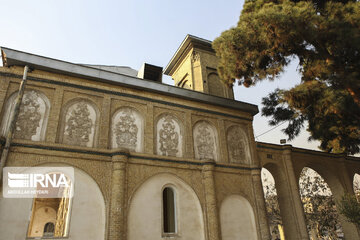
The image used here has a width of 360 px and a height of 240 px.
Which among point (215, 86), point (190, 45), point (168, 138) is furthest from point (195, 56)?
point (168, 138)

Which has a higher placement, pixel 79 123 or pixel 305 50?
pixel 305 50

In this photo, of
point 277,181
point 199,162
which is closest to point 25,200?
point 199,162

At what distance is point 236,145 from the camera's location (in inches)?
516

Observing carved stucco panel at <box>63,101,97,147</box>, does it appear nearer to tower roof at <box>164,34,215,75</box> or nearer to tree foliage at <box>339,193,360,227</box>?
tower roof at <box>164,34,215,75</box>

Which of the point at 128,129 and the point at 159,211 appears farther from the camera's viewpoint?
the point at 128,129

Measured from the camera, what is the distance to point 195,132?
40.6 feet

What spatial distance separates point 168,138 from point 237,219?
454cm

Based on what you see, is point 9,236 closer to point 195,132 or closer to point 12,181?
point 12,181

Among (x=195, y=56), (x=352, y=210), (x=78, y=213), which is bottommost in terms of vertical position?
(x=352, y=210)

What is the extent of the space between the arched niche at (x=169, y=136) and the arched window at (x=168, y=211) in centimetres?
154

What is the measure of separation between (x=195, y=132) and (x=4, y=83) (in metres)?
7.66

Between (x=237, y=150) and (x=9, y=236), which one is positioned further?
(x=237, y=150)

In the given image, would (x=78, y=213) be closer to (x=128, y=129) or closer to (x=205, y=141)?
(x=128, y=129)

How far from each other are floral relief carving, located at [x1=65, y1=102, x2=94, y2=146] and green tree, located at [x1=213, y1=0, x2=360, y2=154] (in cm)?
580
